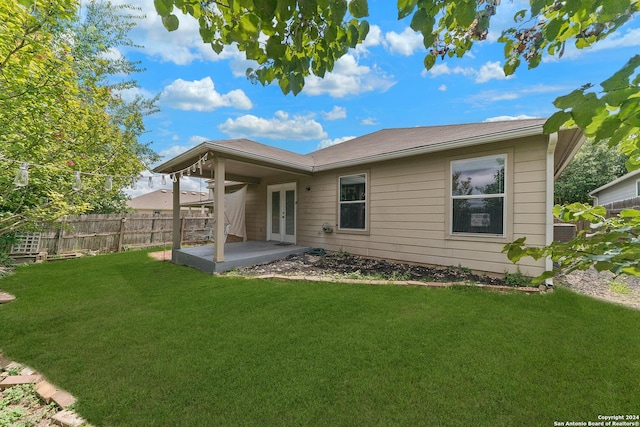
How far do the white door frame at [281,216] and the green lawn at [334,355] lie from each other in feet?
14.3

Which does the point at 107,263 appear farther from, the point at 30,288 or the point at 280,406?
the point at 280,406

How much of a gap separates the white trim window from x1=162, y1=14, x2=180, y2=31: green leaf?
5.29 metres

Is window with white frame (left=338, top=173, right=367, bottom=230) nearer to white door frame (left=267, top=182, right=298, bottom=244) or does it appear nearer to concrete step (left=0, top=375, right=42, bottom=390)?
white door frame (left=267, top=182, right=298, bottom=244)

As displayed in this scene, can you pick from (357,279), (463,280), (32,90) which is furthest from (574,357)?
(32,90)

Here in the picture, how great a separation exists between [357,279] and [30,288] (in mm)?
5867

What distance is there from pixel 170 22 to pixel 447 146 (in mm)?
5054

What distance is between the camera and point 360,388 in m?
2.06

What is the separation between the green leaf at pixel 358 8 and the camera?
114cm

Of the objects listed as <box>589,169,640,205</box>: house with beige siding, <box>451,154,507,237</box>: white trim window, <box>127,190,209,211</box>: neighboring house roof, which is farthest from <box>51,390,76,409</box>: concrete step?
<box>127,190,209,211</box>: neighboring house roof

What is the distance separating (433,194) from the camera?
5672mm

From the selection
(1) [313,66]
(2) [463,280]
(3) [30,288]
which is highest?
(1) [313,66]

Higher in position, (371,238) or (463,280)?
(371,238)

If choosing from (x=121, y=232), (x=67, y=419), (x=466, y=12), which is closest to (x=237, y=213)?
(x=121, y=232)

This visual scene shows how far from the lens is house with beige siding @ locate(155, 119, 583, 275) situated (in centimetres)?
459
